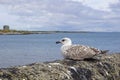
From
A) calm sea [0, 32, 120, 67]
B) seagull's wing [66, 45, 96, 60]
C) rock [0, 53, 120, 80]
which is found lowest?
calm sea [0, 32, 120, 67]

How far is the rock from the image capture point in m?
7.00

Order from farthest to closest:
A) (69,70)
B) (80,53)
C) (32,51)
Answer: (32,51) → (80,53) → (69,70)

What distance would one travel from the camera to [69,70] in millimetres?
7773

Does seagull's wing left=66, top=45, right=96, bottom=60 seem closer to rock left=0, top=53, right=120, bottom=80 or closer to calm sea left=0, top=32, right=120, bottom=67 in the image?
rock left=0, top=53, right=120, bottom=80

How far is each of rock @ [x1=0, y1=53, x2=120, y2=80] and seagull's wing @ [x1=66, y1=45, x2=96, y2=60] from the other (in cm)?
30

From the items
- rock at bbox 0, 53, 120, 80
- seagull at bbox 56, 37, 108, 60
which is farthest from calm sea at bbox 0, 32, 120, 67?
rock at bbox 0, 53, 120, 80

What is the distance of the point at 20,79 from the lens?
22.5ft

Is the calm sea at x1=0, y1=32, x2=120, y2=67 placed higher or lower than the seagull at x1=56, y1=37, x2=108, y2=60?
lower

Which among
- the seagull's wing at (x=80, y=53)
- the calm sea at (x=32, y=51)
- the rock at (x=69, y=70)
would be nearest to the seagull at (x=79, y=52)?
the seagull's wing at (x=80, y=53)

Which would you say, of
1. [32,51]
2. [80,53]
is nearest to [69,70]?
[80,53]

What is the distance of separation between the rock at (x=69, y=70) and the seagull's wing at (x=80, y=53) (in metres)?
0.30

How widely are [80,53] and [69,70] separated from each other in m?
1.74

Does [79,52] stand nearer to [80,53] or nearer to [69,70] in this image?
[80,53]

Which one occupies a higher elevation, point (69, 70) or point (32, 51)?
point (69, 70)
